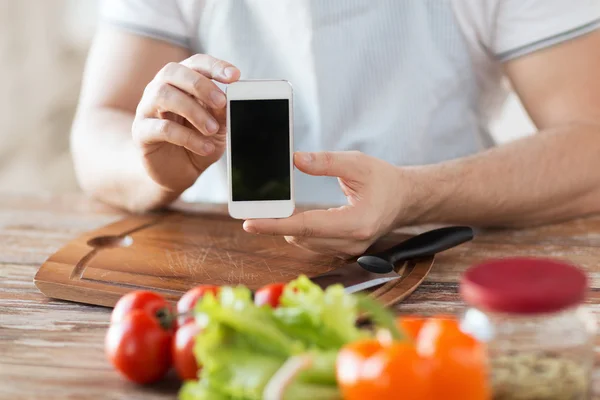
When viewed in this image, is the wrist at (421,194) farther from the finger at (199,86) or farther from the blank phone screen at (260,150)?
the finger at (199,86)

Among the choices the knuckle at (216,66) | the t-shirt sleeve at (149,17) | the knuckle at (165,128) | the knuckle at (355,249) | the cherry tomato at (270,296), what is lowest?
the knuckle at (355,249)

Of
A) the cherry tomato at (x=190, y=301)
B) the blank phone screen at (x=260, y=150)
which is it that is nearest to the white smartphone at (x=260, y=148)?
the blank phone screen at (x=260, y=150)

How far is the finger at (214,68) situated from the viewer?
120 centimetres

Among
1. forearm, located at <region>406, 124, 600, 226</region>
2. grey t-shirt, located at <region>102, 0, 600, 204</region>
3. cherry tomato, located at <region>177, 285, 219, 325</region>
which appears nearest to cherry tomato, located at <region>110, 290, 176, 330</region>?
cherry tomato, located at <region>177, 285, 219, 325</region>

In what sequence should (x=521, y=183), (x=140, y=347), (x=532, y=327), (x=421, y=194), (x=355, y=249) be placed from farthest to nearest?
1. (x=521, y=183)
2. (x=421, y=194)
3. (x=355, y=249)
4. (x=140, y=347)
5. (x=532, y=327)

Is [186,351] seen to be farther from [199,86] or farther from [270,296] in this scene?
[199,86]

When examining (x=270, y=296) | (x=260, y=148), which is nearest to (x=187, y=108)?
(x=260, y=148)

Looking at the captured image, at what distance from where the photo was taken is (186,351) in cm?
84

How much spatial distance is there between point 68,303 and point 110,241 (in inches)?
11.4

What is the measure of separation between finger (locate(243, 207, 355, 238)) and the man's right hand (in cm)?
17

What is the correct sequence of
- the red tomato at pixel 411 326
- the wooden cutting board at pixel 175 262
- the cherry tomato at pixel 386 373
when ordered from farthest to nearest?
1. the wooden cutting board at pixel 175 262
2. the red tomato at pixel 411 326
3. the cherry tomato at pixel 386 373

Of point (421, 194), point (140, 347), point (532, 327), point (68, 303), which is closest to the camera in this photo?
point (532, 327)

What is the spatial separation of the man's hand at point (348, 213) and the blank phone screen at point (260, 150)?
0.03m

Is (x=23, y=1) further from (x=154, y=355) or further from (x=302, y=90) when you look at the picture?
(x=154, y=355)
